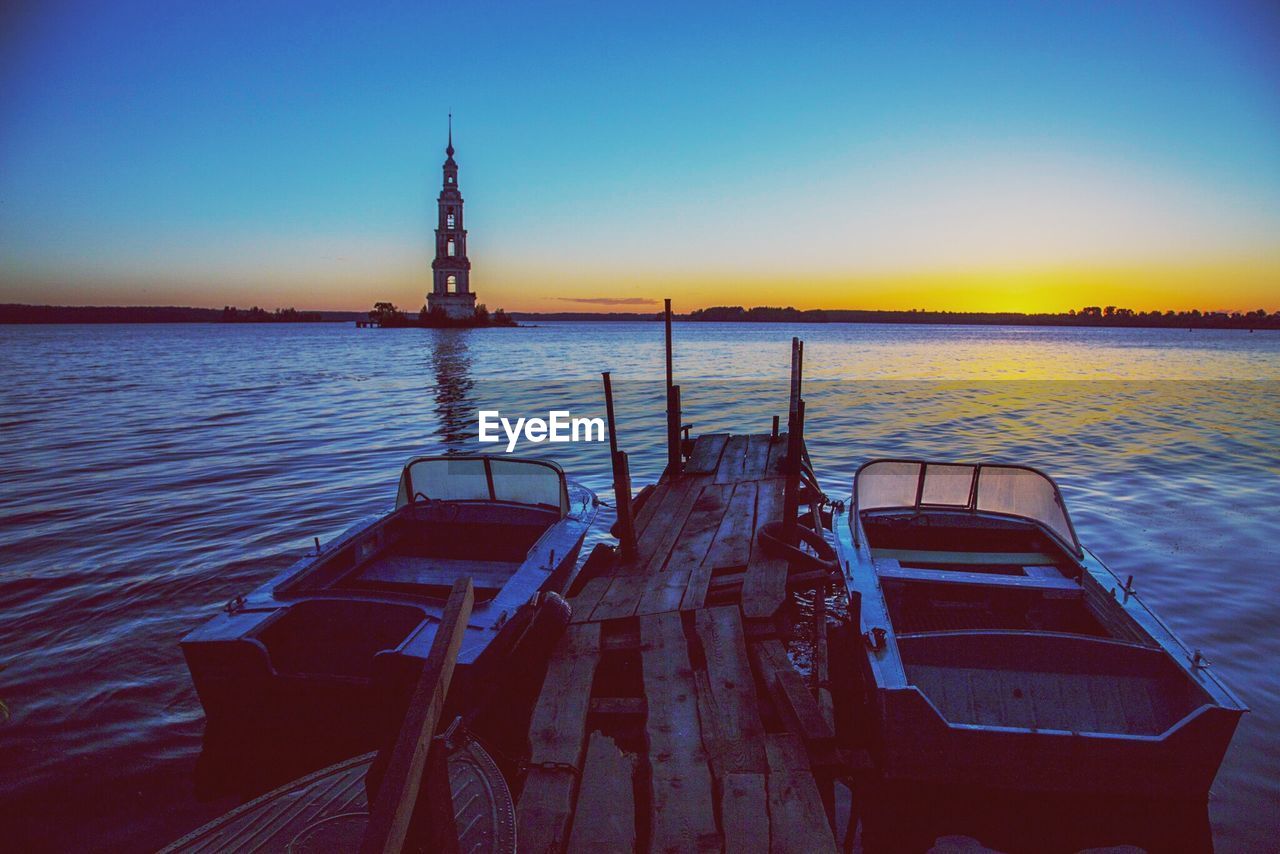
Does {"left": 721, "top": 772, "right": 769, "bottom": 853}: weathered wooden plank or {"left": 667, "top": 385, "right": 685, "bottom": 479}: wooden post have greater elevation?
{"left": 667, "top": 385, "right": 685, "bottom": 479}: wooden post

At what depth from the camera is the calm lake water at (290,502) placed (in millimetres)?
6258

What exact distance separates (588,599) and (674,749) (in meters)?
3.00

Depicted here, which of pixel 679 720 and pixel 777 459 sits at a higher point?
pixel 777 459

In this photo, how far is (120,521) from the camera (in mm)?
13242

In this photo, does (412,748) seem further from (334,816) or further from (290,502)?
(290,502)

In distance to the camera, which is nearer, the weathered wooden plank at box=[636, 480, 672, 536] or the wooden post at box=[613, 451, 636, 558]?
the wooden post at box=[613, 451, 636, 558]

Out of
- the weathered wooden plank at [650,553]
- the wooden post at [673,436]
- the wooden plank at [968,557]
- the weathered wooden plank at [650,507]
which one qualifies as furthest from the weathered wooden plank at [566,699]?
the wooden post at [673,436]

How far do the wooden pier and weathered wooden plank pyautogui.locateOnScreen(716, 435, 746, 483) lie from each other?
4.10m

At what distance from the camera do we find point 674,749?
5246 mm

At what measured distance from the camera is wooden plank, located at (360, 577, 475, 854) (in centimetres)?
206

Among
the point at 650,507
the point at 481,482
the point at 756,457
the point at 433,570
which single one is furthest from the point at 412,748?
the point at 756,457

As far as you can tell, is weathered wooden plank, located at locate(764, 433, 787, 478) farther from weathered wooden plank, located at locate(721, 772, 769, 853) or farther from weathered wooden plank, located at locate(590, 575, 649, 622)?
weathered wooden plank, located at locate(721, 772, 769, 853)

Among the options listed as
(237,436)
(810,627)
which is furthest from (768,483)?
(237,436)

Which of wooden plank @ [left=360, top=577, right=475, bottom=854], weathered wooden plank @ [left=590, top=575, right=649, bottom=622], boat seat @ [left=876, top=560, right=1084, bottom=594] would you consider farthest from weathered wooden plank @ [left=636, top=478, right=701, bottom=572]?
wooden plank @ [left=360, top=577, right=475, bottom=854]
